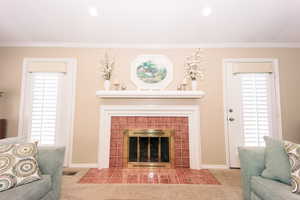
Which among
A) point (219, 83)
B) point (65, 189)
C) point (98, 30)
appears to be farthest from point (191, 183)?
point (98, 30)

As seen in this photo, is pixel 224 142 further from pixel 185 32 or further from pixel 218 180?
pixel 185 32

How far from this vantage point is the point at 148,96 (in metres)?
2.87

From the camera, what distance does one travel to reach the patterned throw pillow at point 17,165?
1.21 meters

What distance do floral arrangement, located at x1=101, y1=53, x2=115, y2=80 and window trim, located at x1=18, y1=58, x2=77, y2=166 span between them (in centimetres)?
57

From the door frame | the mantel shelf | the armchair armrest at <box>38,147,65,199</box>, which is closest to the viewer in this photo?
the armchair armrest at <box>38,147,65,199</box>

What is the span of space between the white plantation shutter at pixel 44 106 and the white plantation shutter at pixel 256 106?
365cm

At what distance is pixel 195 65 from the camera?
302 centimetres

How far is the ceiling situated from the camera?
2109 mm

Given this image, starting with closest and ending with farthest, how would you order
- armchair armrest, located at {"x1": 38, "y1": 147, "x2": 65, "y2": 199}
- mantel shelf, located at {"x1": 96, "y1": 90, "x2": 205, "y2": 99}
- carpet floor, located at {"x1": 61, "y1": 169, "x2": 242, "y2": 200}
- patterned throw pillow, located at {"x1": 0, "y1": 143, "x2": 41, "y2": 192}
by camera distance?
1. patterned throw pillow, located at {"x1": 0, "y1": 143, "x2": 41, "y2": 192}
2. armchair armrest, located at {"x1": 38, "y1": 147, "x2": 65, "y2": 199}
3. carpet floor, located at {"x1": 61, "y1": 169, "x2": 242, "y2": 200}
4. mantel shelf, located at {"x1": 96, "y1": 90, "x2": 205, "y2": 99}

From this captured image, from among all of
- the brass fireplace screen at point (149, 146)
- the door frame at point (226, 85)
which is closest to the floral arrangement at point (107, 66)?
the brass fireplace screen at point (149, 146)

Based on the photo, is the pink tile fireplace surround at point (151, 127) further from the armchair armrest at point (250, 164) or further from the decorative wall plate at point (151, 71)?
the armchair armrest at point (250, 164)

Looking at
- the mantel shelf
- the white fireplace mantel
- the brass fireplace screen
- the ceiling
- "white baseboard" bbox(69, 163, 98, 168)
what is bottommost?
"white baseboard" bbox(69, 163, 98, 168)

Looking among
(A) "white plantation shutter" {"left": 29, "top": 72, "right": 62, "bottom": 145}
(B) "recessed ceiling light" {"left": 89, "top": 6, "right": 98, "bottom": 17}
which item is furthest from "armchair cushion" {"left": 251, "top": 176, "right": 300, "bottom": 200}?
(A) "white plantation shutter" {"left": 29, "top": 72, "right": 62, "bottom": 145}

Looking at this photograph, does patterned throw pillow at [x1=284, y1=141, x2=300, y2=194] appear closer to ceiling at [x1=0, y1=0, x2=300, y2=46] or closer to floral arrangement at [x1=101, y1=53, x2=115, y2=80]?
ceiling at [x1=0, y1=0, x2=300, y2=46]
